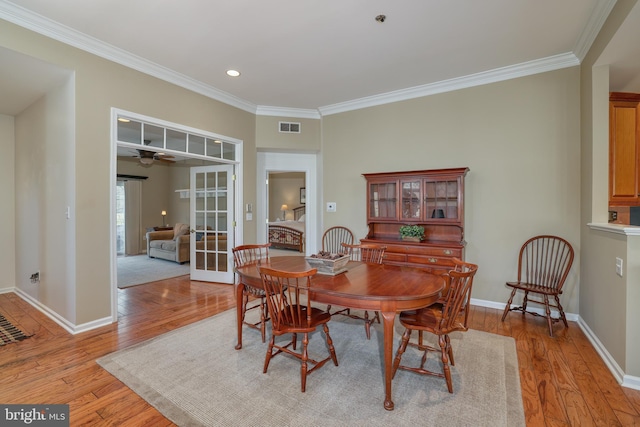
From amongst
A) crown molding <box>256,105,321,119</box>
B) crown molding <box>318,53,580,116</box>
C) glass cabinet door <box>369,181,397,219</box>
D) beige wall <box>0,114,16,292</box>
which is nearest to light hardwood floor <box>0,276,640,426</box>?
beige wall <box>0,114,16,292</box>

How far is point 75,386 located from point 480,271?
4.19 metres

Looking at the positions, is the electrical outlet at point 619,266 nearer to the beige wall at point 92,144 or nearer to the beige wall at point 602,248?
the beige wall at point 602,248

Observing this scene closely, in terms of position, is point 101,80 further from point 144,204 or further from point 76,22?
point 144,204

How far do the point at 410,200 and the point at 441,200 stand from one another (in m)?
0.39

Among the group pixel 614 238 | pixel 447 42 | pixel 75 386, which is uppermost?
pixel 447 42

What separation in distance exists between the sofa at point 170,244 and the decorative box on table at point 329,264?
4.74 metres

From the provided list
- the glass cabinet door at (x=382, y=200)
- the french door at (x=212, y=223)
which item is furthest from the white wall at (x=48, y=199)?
the glass cabinet door at (x=382, y=200)

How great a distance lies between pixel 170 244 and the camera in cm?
674

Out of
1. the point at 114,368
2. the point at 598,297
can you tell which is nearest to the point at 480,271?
the point at 598,297

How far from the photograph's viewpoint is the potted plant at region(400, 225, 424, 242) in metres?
3.86

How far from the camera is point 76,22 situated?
2.70 m

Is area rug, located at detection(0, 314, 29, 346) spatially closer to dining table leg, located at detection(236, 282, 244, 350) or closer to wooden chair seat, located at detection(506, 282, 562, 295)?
dining table leg, located at detection(236, 282, 244, 350)

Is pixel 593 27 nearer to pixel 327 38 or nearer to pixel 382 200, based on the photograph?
pixel 327 38

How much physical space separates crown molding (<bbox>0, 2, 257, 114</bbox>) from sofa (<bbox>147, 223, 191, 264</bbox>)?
353cm
